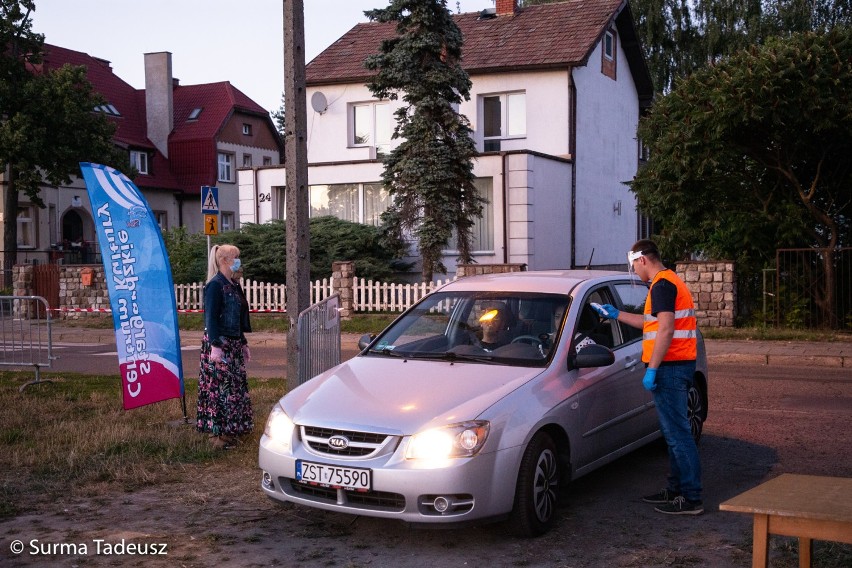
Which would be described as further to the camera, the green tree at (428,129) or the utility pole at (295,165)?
the green tree at (428,129)

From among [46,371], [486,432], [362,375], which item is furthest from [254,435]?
[46,371]

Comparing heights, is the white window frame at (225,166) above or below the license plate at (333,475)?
above

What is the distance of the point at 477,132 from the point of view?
30609 millimetres

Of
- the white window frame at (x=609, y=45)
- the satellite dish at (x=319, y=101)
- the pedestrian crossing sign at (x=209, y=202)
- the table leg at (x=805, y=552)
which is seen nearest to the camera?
the table leg at (x=805, y=552)

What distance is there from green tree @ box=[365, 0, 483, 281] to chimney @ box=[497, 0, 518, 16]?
857cm

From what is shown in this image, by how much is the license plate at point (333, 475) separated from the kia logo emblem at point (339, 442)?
119mm

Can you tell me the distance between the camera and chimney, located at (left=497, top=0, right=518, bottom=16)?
33000 mm

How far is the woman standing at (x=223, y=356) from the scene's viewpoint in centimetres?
859

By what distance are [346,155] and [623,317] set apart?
2536 centimetres

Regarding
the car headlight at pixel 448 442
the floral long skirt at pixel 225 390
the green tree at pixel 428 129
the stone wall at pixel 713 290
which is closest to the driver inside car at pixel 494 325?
the car headlight at pixel 448 442

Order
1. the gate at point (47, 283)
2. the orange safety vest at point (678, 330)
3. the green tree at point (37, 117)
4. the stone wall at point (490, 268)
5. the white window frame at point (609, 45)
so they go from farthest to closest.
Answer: the green tree at point (37, 117)
the white window frame at point (609, 45)
the gate at point (47, 283)
the stone wall at point (490, 268)
the orange safety vest at point (678, 330)

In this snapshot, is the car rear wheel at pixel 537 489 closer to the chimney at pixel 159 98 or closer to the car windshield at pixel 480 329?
the car windshield at pixel 480 329

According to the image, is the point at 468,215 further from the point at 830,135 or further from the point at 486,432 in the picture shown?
the point at 486,432

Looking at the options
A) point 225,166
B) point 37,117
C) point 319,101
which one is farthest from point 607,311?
point 225,166
